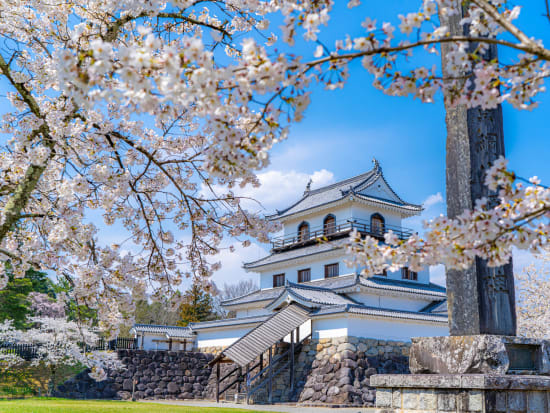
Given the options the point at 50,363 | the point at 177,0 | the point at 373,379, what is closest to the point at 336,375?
the point at 50,363

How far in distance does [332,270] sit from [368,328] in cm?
599

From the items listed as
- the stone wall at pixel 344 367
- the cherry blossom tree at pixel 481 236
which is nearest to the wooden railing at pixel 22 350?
the stone wall at pixel 344 367

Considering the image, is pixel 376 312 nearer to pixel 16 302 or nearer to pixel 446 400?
pixel 446 400

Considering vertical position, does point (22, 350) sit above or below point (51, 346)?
below

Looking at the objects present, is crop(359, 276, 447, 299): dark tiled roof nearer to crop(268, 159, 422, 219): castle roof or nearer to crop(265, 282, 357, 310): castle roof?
crop(265, 282, 357, 310): castle roof

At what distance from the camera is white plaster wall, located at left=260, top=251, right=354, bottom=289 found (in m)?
21.7

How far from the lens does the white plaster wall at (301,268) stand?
21661 millimetres

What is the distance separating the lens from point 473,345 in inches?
165

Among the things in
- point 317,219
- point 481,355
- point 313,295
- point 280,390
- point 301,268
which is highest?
point 317,219

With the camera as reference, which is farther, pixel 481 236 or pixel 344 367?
pixel 344 367

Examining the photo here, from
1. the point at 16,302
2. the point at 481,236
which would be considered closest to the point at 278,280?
the point at 16,302

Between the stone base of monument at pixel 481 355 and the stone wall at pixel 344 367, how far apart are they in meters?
10.9

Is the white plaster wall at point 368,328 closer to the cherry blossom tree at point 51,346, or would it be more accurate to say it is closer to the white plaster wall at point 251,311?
the white plaster wall at point 251,311

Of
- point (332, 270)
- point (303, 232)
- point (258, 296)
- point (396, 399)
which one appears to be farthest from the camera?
point (303, 232)
